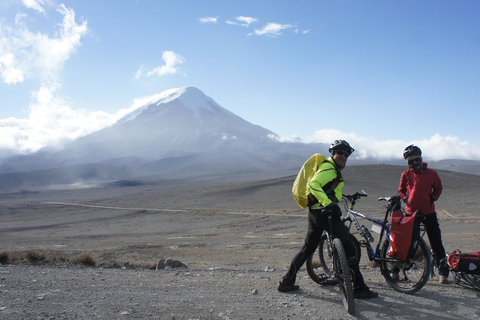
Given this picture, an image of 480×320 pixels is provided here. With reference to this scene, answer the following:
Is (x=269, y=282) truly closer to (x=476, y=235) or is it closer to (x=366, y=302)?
(x=366, y=302)

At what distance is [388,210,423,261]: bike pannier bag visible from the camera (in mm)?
4238

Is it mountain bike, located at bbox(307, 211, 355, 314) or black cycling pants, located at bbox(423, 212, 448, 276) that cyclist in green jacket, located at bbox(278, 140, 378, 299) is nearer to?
mountain bike, located at bbox(307, 211, 355, 314)

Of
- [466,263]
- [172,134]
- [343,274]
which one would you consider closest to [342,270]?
[343,274]

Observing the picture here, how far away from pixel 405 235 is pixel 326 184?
1199 millimetres

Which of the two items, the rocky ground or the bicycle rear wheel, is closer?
the rocky ground

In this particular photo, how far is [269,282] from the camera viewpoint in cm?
480

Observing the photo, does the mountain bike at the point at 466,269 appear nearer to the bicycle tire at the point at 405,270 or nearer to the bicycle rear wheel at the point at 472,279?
the bicycle rear wheel at the point at 472,279

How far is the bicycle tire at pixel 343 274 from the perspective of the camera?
3.59 meters

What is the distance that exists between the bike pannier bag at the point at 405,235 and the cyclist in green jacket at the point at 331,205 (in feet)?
1.96

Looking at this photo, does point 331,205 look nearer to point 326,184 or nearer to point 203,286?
point 326,184

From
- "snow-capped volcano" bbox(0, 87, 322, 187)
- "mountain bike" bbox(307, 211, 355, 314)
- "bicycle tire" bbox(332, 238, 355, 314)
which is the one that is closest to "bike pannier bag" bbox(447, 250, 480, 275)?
"mountain bike" bbox(307, 211, 355, 314)

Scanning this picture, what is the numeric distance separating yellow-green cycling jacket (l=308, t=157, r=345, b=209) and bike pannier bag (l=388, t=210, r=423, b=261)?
2.96 ft

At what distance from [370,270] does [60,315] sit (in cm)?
419

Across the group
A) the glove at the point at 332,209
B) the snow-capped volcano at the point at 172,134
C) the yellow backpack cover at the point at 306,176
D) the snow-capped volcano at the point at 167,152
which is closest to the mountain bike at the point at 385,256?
the glove at the point at 332,209
